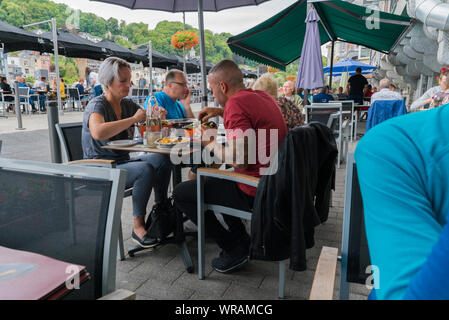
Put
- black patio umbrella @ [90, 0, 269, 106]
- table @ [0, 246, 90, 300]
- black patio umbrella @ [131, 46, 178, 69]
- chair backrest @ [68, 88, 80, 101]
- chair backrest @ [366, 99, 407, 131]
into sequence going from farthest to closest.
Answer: black patio umbrella @ [131, 46, 178, 69] < chair backrest @ [68, 88, 80, 101] < chair backrest @ [366, 99, 407, 131] < black patio umbrella @ [90, 0, 269, 106] < table @ [0, 246, 90, 300]

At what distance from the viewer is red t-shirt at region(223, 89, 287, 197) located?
1979mm

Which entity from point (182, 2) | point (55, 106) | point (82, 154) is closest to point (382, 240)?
point (82, 154)

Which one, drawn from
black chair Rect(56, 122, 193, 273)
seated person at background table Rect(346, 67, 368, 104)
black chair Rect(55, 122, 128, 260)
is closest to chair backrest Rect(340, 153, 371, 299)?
black chair Rect(56, 122, 193, 273)

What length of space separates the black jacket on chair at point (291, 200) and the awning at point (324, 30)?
6413 mm

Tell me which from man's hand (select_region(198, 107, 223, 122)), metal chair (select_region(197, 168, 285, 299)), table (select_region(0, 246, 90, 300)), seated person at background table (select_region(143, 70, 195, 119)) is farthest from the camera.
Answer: seated person at background table (select_region(143, 70, 195, 119))

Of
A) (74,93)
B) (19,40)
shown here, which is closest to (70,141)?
(19,40)

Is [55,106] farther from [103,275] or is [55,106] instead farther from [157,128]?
[103,275]

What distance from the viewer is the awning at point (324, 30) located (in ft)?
24.4

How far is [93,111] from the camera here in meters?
2.58

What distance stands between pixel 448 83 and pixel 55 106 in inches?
196

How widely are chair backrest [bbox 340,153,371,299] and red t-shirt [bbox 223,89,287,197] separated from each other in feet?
3.00

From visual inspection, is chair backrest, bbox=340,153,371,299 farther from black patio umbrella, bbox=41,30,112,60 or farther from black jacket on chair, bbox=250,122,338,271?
black patio umbrella, bbox=41,30,112,60

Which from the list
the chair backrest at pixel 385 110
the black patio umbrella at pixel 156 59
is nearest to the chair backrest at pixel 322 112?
the chair backrest at pixel 385 110

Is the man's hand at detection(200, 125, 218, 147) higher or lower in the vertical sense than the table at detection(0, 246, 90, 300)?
higher
